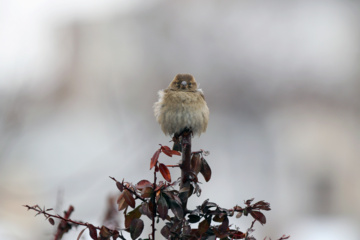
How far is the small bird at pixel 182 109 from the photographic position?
7.10ft

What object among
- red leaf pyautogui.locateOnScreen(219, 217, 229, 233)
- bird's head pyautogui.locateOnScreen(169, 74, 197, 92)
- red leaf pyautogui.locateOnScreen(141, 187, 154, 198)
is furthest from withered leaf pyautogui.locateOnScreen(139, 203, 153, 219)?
bird's head pyautogui.locateOnScreen(169, 74, 197, 92)

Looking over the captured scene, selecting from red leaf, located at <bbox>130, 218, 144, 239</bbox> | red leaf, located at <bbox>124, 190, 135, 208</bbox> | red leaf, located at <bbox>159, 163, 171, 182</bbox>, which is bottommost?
red leaf, located at <bbox>130, 218, 144, 239</bbox>

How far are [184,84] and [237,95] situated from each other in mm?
4163

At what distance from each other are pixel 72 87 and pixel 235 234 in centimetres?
552

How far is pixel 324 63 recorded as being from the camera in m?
6.88

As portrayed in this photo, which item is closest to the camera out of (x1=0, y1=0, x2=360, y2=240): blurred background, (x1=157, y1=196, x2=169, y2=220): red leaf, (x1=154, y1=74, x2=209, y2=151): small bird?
(x1=157, y1=196, x2=169, y2=220): red leaf

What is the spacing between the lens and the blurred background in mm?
6176

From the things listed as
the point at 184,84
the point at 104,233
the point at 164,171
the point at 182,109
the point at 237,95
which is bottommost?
the point at 104,233

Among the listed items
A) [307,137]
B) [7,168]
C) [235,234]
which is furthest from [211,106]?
[235,234]

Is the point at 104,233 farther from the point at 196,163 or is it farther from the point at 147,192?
the point at 196,163

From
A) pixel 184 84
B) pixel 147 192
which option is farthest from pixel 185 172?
pixel 184 84

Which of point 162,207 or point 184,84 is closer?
point 162,207

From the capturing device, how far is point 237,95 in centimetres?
652

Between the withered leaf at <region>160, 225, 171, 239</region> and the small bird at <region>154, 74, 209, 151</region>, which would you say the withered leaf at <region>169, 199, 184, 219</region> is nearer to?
the withered leaf at <region>160, 225, 171, 239</region>
